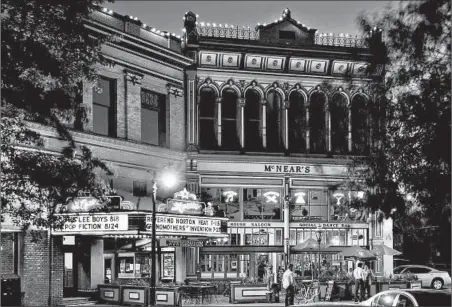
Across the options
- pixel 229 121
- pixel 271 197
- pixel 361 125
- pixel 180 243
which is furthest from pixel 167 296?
pixel 229 121

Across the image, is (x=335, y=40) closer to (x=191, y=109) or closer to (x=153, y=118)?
(x=191, y=109)

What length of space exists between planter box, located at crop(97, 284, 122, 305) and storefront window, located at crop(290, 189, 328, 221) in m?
13.6

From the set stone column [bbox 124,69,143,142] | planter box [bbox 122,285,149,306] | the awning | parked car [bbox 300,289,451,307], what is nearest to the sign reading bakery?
the awning

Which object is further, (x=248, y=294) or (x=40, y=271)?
(x=248, y=294)

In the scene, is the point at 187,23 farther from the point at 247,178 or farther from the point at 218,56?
the point at 247,178

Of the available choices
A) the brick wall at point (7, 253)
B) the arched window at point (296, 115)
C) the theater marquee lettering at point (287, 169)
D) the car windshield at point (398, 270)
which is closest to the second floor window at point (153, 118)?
the theater marquee lettering at point (287, 169)

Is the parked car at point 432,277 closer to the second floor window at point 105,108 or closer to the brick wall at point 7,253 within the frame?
the second floor window at point 105,108

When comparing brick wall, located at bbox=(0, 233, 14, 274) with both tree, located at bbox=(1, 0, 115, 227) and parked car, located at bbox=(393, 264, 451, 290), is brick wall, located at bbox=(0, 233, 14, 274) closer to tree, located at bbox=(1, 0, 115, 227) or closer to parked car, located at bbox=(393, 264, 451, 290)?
tree, located at bbox=(1, 0, 115, 227)

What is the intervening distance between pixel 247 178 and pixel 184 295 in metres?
12.3

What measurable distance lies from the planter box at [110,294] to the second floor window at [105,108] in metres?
7.25

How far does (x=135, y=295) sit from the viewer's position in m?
31.8

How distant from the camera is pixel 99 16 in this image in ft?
117

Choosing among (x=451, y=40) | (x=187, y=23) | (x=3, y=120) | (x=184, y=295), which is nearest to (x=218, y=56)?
(x=187, y=23)

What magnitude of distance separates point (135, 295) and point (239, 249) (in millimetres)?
10510
